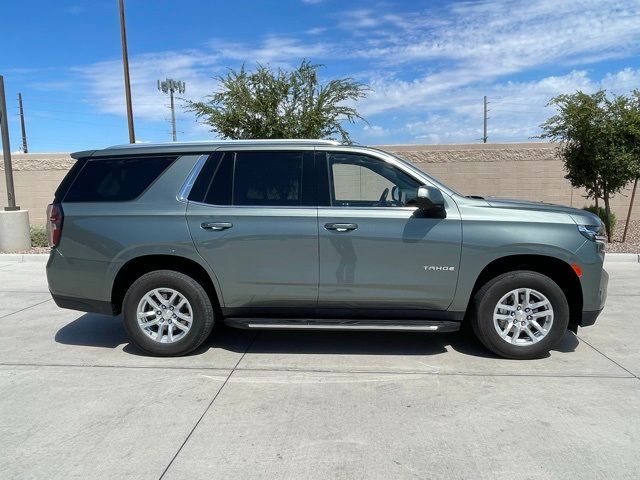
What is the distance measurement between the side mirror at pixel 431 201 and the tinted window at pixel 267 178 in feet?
3.66

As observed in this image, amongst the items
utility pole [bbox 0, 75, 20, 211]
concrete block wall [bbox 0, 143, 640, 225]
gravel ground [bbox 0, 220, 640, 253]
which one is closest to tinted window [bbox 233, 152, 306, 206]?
gravel ground [bbox 0, 220, 640, 253]

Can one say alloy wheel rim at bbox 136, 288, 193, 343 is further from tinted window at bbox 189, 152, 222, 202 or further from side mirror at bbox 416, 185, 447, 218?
side mirror at bbox 416, 185, 447, 218

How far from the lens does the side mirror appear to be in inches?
173

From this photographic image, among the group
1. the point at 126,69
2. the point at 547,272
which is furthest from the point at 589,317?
the point at 126,69

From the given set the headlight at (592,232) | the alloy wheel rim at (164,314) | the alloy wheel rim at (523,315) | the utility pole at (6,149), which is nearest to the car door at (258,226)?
the alloy wheel rim at (164,314)

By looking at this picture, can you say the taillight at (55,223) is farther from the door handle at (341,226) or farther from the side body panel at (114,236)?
the door handle at (341,226)

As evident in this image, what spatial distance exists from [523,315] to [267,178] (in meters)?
2.70

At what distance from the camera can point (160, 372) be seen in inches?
180

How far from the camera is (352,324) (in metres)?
4.68

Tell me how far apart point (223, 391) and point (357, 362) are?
1296 mm

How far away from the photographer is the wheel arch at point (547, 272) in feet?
A: 15.3

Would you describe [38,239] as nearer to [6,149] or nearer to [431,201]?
[6,149]

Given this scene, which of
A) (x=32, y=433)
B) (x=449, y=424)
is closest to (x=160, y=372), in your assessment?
(x=32, y=433)

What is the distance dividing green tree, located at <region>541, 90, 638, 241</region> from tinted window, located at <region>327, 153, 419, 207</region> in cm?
811
